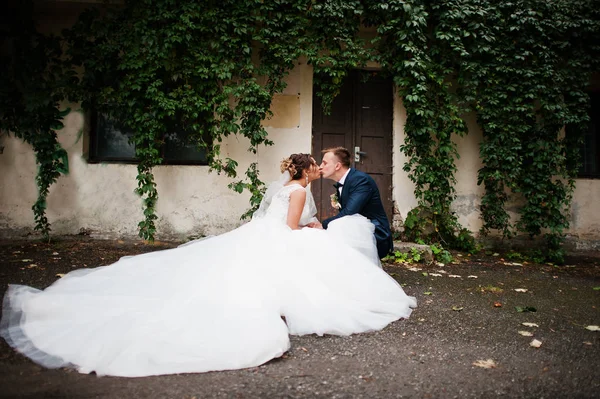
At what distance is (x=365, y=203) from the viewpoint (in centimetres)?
406

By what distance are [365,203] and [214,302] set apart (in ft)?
6.55

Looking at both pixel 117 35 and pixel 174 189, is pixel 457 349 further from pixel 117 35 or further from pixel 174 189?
pixel 117 35

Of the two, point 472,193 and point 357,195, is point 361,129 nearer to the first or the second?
point 472,193

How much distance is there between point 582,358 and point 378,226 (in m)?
2.01

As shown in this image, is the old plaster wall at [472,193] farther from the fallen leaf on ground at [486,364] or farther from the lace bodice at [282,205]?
the fallen leaf on ground at [486,364]

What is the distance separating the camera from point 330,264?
10.6 ft

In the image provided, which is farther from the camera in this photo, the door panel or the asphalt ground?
the door panel

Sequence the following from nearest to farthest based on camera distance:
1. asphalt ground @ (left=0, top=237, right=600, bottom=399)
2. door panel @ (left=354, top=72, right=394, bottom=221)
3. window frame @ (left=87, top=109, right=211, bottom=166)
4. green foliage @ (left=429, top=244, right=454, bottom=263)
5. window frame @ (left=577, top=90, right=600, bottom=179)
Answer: asphalt ground @ (left=0, top=237, right=600, bottom=399) < green foliage @ (left=429, top=244, right=454, bottom=263) < window frame @ (left=87, top=109, right=211, bottom=166) < door panel @ (left=354, top=72, right=394, bottom=221) < window frame @ (left=577, top=90, right=600, bottom=179)

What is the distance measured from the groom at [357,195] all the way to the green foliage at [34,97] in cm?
450

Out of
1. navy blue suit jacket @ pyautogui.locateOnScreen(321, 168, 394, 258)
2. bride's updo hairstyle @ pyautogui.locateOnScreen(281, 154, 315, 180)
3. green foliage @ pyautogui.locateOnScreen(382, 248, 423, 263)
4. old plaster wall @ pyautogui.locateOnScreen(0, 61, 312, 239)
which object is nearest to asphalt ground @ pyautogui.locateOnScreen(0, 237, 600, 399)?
navy blue suit jacket @ pyautogui.locateOnScreen(321, 168, 394, 258)

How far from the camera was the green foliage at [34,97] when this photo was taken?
6.02 metres

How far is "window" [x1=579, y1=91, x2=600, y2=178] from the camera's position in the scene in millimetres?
7395

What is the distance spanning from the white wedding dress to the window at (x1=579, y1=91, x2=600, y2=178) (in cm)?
599

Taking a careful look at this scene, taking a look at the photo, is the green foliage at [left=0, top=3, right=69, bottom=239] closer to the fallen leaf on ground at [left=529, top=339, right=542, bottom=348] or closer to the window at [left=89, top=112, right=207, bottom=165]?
the window at [left=89, top=112, right=207, bottom=165]
